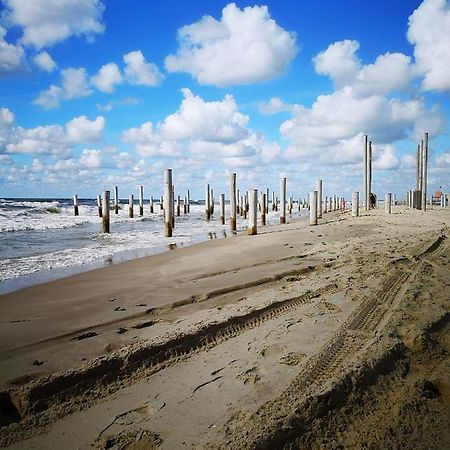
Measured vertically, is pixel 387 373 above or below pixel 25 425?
above

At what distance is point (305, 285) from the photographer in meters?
4.80

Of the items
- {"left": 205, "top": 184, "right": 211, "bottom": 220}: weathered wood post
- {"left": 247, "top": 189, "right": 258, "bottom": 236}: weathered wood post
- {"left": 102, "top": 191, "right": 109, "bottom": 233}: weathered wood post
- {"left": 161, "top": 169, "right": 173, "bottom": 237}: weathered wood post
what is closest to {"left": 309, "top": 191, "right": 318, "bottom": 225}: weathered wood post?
{"left": 247, "top": 189, "right": 258, "bottom": 236}: weathered wood post

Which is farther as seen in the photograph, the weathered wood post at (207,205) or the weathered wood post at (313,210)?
the weathered wood post at (207,205)

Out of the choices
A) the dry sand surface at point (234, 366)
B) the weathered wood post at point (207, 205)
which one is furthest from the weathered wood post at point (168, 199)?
the weathered wood post at point (207, 205)

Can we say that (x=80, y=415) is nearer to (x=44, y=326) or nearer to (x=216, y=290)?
(x=44, y=326)

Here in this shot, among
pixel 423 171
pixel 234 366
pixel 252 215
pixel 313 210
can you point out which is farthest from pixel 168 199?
pixel 423 171

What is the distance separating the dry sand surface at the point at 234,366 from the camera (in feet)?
6.31

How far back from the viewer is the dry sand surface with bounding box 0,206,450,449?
6.31 ft

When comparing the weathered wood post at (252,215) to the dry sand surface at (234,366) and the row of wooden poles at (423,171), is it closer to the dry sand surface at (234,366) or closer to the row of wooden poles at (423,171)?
the dry sand surface at (234,366)

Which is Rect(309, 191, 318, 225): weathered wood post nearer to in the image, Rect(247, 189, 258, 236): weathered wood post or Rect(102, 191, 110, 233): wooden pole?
Rect(247, 189, 258, 236): weathered wood post

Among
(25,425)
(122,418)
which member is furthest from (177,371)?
(25,425)

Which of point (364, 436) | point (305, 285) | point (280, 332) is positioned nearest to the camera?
point (364, 436)

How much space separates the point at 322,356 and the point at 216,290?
2.33m

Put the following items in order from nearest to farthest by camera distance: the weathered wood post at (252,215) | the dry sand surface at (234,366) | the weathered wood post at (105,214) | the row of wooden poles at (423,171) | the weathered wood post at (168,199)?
the dry sand surface at (234,366) → the weathered wood post at (252,215) → the weathered wood post at (168,199) → the weathered wood post at (105,214) → the row of wooden poles at (423,171)
